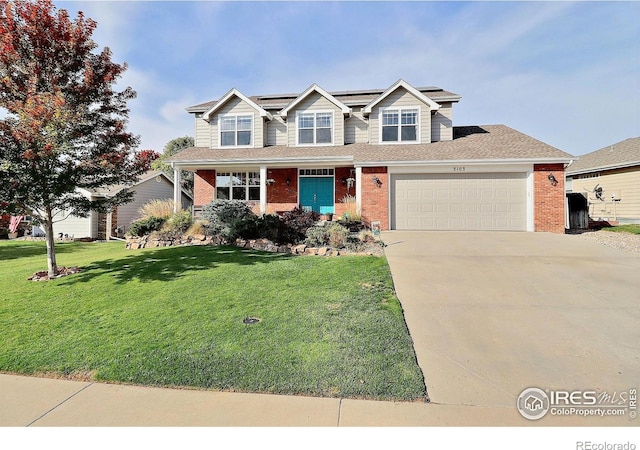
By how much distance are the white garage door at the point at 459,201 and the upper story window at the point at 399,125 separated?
2.78m

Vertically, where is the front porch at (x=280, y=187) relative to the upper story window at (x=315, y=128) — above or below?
Answer: below

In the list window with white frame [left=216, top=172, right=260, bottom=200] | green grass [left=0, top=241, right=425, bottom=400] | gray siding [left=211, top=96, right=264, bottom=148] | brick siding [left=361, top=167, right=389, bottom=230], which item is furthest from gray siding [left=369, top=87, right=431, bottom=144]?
green grass [left=0, top=241, right=425, bottom=400]

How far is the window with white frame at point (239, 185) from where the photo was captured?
17172mm

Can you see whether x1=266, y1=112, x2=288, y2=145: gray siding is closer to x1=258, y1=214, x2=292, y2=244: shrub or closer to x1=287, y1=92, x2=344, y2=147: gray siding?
x1=287, y1=92, x2=344, y2=147: gray siding

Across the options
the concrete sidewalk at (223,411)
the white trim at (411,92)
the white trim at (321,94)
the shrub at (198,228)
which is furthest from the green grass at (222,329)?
the white trim at (321,94)

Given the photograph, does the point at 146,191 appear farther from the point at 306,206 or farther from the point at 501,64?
the point at 501,64

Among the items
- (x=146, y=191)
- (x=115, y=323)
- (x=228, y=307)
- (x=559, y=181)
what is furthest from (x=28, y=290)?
(x=559, y=181)

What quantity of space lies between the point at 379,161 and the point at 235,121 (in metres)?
8.38

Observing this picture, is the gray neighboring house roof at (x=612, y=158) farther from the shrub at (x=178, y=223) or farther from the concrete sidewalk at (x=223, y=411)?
the shrub at (x=178, y=223)

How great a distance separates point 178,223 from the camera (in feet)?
38.8

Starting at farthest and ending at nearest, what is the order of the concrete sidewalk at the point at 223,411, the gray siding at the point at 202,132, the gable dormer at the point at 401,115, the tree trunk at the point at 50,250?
the gray siding at the point at 202,132
the gable dormer at the point at 401,115
the tree trunk at the point at 50,250
the concrete sidewalk at the point at 223,411

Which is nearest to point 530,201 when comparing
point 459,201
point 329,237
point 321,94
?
point 459,201

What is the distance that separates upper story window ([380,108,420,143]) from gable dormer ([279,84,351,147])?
6.43ft

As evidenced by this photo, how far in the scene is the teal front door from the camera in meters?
16.2
